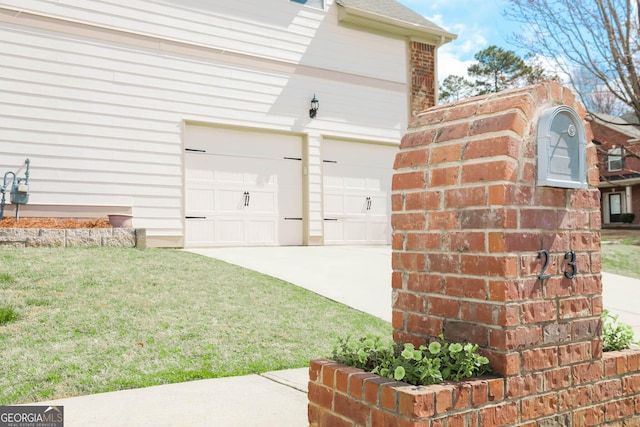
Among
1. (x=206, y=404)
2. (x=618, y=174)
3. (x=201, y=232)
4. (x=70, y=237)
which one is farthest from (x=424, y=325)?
(x=618, y=174)

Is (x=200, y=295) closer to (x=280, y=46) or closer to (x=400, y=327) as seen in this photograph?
(x=400, y=327)

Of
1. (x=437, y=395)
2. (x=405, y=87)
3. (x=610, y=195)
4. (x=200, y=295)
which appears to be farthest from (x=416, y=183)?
(x=610, y=195)

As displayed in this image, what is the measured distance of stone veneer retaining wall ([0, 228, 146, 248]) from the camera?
7711mm

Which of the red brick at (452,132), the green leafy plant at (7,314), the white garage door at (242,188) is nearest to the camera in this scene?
the red brick at (452,132)

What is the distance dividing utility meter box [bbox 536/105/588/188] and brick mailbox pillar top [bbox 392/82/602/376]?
0.04 metres

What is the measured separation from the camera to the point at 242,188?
36.2 ft

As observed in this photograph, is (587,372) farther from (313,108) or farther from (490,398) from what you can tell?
(313,108)

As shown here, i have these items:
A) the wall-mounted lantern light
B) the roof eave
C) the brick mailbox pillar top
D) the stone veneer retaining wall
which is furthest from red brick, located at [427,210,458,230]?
the roof eave

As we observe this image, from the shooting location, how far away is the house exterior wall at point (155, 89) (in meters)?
9.19

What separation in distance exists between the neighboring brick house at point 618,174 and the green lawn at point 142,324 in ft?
89.6

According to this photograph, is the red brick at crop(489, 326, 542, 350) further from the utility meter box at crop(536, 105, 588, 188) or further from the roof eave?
the roof eave

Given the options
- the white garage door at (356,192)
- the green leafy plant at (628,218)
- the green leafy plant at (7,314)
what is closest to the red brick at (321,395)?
the green leafy plant at (7,314)

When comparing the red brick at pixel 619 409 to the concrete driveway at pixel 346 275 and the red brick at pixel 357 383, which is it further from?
the concrete driveway at pixel 346 275

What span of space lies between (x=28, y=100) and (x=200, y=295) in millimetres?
5536
